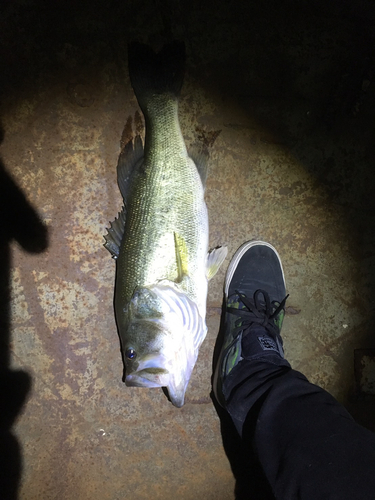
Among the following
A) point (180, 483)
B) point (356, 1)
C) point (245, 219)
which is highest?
point (356, 1)

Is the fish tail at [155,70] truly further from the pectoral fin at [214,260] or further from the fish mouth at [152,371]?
the fish mouth at [152,371]

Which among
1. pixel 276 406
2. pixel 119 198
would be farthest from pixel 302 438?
pixel 119 198

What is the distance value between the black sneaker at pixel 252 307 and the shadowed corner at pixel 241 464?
0.10 metres

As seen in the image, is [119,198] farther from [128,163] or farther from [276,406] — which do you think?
[276,406]

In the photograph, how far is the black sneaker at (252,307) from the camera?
188 cm

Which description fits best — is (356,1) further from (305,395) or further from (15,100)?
(305,395)

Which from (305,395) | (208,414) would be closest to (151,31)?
(305,395)

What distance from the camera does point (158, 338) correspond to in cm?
156

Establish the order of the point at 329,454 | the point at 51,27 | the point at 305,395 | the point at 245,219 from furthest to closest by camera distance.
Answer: the point at 245,219 < the point at 51,27 < the point at 305,395 < the point at 329,454

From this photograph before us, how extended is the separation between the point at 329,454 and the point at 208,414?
827 mm

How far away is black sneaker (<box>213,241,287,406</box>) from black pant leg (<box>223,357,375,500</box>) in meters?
0.19

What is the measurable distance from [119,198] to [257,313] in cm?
110

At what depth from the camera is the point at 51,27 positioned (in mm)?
1878

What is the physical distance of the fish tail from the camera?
1829 millimetres
